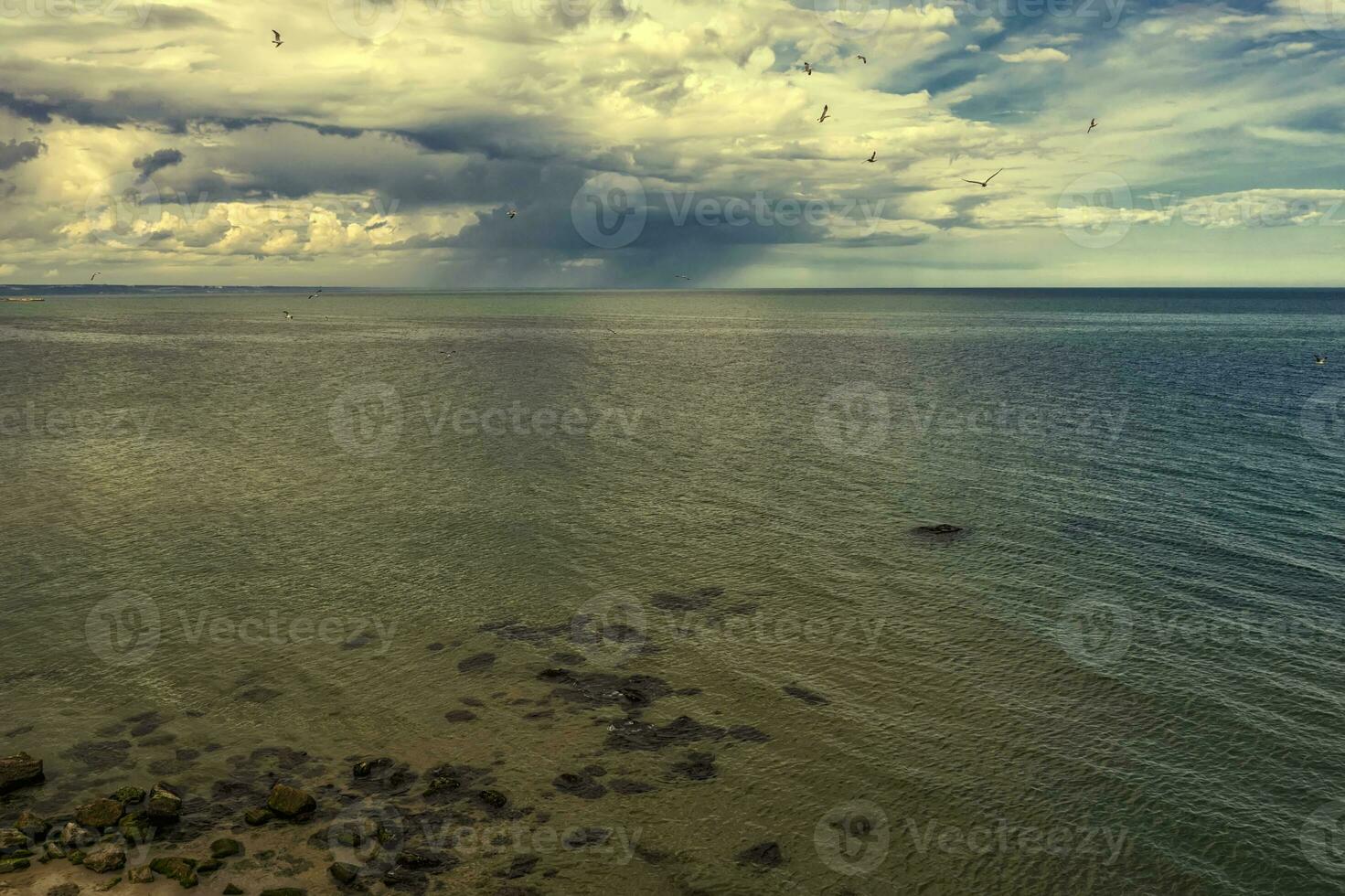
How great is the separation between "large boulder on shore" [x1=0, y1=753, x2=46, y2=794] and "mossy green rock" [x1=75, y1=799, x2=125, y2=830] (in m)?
2.96

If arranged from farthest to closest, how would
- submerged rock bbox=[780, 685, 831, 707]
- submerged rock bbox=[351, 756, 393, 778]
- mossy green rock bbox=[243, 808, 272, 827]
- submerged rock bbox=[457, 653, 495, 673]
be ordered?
submerged rock bbox=[457, 653, 495, 673], submerged rock bbox=[780, 685, 831, 707], submerged rock bbox=[351, 756, 393, 778], mossy green rock bbox=[243, 808, 272, 827]

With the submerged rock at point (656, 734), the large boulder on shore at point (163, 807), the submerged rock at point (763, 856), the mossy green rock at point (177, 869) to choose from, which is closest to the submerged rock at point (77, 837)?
the large boulder on shore at point (163, 807)

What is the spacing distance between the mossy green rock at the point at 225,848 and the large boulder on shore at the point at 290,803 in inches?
54.3

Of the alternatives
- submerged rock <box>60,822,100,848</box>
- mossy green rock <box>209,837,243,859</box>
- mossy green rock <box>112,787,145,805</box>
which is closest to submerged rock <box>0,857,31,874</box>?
submerged rock <box>60,822,100,848</box>

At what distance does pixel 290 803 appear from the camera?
23625mm

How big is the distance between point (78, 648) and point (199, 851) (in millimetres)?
16366

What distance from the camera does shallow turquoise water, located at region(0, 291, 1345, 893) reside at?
2445 cm

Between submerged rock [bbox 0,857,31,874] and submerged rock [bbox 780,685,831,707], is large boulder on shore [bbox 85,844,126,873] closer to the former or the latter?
submerged rock [bbox 0,857,31,874]

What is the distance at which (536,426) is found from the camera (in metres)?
82.1

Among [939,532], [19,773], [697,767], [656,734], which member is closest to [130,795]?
[19,773]

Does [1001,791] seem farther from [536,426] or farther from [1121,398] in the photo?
[1121,398]

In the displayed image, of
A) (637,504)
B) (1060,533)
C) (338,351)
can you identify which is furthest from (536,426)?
(338,351)

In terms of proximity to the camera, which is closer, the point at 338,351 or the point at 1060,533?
the point at 1060,533

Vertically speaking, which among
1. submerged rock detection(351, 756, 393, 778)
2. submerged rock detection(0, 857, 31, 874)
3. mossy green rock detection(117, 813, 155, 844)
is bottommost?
submerged rock detection(351, 756, 393, 778)
